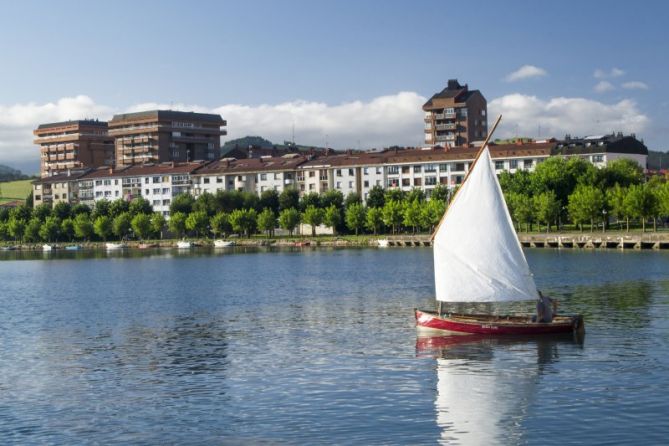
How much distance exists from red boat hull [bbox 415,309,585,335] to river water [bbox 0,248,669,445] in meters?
0.69

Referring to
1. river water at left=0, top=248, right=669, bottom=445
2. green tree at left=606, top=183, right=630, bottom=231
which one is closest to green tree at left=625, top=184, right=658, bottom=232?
green tree at left=606, top=183, right=630, bottom=231

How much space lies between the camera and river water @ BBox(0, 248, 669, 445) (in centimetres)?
3934

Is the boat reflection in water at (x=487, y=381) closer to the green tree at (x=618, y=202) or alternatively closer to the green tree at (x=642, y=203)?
the green tree at (x=642, y=203)

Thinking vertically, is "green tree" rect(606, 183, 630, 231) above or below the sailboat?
above

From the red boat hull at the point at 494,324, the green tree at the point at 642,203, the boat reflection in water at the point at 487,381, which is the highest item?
the green tree at the point at 642,203

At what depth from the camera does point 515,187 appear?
200m

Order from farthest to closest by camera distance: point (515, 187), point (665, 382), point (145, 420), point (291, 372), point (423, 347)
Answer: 1. point (515, 187)
2. point (423, 347)
3. point (291, 372)
4. point (665, 382)
5. point (145, 420)

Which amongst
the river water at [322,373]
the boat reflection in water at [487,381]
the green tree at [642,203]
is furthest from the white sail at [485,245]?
the green tree at [642,203]

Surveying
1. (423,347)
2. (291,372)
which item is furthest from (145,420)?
(423,347)

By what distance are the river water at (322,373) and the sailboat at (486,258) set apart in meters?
1.17

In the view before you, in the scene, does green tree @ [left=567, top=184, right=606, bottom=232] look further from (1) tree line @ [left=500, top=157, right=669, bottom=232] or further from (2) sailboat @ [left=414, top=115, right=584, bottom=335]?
(2) sailboat @ [left=414, top=115, right=584, bottom=335]

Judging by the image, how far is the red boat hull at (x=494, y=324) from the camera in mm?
58969

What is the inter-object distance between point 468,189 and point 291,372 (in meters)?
17.3

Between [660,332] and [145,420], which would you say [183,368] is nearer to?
[145,420]
